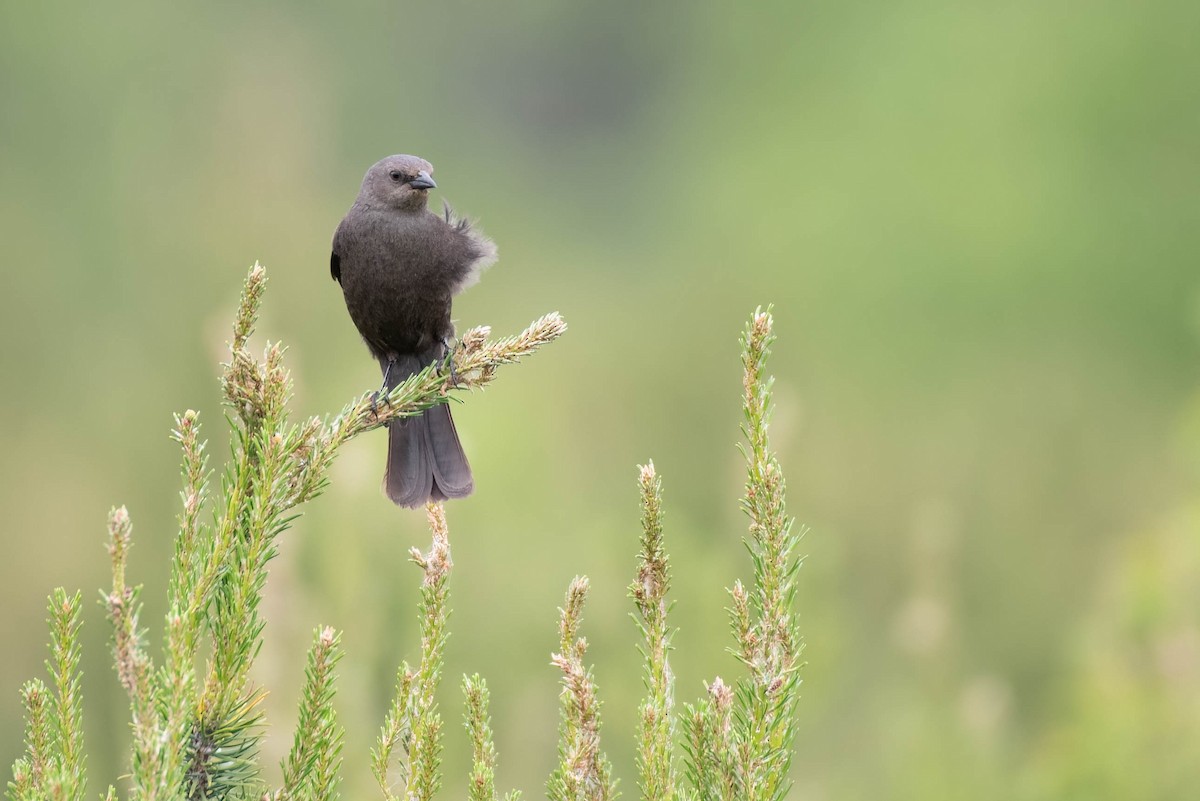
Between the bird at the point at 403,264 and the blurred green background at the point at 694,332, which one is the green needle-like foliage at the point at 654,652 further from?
the bird at the point at 403,264

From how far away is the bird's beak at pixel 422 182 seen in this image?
5.06m

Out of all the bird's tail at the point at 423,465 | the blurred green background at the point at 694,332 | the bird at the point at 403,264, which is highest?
the blurred green background at the point at 694,332

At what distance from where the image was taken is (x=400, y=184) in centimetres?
514

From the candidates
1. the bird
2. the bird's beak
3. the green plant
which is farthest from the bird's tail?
the green plant

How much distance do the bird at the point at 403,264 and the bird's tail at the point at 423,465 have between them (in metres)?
0.73

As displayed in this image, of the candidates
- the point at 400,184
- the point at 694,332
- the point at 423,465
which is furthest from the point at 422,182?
the point at 694,332

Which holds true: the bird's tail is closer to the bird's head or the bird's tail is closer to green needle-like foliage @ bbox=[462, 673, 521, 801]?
the bird's head

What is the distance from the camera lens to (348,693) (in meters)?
4.81

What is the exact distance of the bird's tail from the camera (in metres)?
4.10

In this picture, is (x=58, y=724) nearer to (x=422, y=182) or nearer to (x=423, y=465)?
(x=423, y=465)

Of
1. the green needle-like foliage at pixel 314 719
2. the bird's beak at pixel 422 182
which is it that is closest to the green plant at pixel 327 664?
the green needle-like foliage at pixel 314 719

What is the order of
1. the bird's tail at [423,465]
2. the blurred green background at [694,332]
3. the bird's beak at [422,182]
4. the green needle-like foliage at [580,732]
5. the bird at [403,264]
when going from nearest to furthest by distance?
1. the green needle-like foliage at [580,732]
2. the bird's tail at [423,465]
3. the bird at [403,264]
4. the bird's beak at [422,182]
5. the blurred green background at [694,332]

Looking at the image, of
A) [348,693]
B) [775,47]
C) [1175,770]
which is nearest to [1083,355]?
[1175,770]

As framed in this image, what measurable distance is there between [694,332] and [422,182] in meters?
17.1
